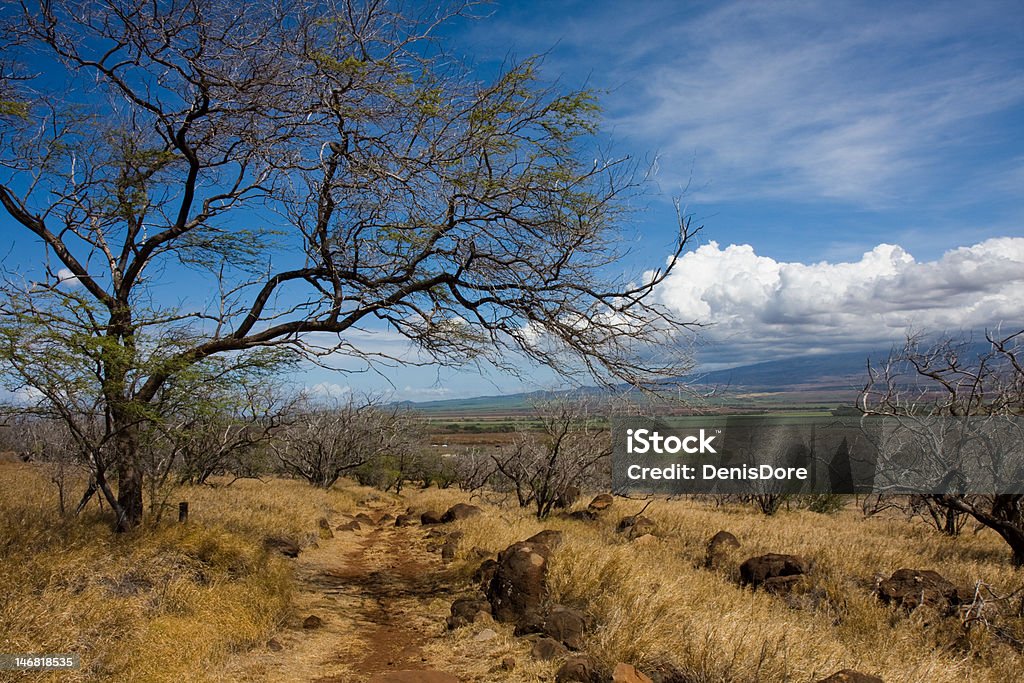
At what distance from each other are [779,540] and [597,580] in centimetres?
856

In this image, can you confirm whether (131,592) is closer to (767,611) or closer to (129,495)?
(129,495)

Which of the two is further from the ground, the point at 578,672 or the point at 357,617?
the point at 578,672

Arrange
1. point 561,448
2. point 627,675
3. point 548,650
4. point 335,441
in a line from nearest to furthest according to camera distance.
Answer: point 627,675 → point 548,650 → point 561,448 → point 335,441

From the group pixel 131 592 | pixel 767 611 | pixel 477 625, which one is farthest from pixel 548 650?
pixel 131 592

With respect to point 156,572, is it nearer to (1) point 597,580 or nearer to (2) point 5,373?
(2) point 5,373

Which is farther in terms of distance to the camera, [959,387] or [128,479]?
[959,387]

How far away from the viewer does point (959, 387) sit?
1103cm

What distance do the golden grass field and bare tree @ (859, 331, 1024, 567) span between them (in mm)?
1164

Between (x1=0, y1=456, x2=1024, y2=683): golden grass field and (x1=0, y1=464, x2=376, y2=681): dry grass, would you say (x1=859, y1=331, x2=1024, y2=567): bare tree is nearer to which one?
(x1=0, y1=456, x2=1024, y2=683): golden grass field

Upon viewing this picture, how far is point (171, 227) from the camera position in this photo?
1012 cm

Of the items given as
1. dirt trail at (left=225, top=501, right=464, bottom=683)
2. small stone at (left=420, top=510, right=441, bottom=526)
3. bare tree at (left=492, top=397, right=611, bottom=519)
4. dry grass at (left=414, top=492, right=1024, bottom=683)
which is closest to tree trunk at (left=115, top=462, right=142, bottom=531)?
dirt trail at (left=225, top=501, right=464, bottom=683)

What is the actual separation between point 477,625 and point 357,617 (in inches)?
89.5

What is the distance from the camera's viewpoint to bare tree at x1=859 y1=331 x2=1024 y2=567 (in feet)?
34.3

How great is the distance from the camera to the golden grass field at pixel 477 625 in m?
5.89
